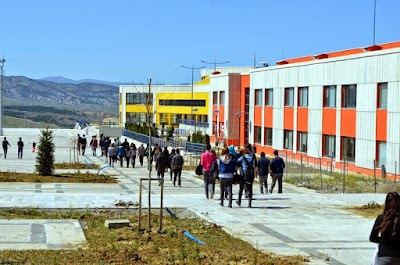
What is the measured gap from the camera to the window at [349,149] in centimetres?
4112

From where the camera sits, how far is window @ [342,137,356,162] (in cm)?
4112

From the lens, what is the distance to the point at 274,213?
19.5m

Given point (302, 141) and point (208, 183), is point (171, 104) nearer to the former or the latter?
point (302, 141)

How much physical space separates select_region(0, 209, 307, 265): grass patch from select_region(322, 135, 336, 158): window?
92.0 feet

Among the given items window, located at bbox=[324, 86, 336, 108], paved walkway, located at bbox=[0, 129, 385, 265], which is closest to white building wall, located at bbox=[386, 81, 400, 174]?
paved walkway, located at bbox=[0, 129, 385, 265]

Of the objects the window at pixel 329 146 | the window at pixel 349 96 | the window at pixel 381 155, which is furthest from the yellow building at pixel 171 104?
the window at pixel 381 155

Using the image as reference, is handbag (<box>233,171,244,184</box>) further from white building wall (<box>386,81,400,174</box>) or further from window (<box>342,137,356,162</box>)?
window (<box>342,137,356,162</box>)

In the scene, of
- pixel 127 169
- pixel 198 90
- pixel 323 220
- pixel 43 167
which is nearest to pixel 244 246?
pixel 323 220

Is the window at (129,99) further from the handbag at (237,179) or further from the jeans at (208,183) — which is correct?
the handbag at (237,179)

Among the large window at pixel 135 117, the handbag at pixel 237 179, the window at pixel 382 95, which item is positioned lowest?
the handbag at pixel 237 179


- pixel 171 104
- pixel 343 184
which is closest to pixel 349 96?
pixel 343 184

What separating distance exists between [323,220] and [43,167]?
17310 mm

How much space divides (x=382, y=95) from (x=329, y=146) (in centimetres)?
755

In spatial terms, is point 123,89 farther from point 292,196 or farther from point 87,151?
point 292,196
